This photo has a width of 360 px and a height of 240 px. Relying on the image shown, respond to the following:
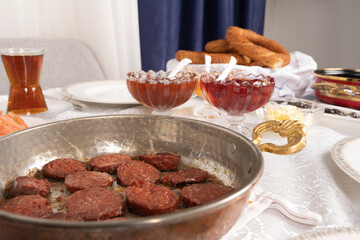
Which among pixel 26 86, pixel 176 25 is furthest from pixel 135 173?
pixel 176 25

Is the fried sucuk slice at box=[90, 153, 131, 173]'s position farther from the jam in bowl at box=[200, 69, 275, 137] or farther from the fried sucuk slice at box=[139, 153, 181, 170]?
the jam in bowl at box=[200, 69, 275, 137]

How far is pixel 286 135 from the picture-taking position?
1.82 ft

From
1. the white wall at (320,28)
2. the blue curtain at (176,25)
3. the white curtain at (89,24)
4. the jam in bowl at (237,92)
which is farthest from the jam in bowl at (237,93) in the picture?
the white wall at (320,28)

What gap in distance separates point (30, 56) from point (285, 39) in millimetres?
3169

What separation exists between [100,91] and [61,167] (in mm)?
799

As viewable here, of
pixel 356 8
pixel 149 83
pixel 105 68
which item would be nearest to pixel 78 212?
pixel 149 83

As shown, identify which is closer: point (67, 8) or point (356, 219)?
point (356, 219)

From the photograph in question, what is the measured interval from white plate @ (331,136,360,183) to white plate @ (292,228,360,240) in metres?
0.16

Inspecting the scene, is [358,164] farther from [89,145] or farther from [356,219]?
[89,145]

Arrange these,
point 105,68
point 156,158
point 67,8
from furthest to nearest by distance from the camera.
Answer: point 105,68
point 67,8
point 156,158

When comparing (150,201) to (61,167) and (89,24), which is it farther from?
(89,24)

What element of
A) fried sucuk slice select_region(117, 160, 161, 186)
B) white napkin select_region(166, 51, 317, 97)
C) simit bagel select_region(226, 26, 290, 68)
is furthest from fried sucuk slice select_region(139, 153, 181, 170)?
simit bagel select_region(226, 26, 290, 68)

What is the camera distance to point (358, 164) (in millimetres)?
546

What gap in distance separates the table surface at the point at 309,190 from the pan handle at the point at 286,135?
82 millimetres
